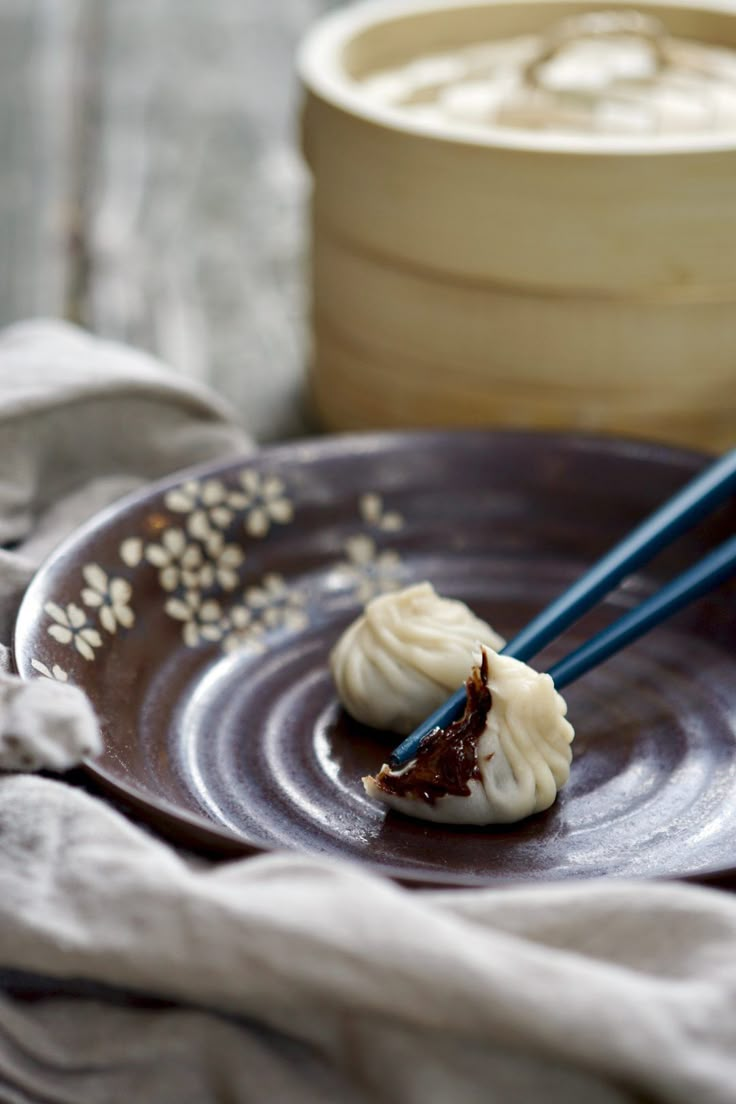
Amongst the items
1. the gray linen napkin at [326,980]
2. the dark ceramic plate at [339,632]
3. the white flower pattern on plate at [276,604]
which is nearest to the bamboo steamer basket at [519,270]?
the dark ceramic plate at [339,632]

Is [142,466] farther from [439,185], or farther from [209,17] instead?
[209,17]

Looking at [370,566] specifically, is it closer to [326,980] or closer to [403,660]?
[403,660]

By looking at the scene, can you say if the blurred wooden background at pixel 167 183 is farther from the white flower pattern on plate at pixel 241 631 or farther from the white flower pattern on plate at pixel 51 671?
the white flower pattern on plate at pixel 51 671

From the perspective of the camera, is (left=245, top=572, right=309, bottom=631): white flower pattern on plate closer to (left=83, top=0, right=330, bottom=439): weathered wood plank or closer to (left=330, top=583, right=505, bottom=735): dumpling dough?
(left=330, top=583, right=505, bottom=735): dumpling dough

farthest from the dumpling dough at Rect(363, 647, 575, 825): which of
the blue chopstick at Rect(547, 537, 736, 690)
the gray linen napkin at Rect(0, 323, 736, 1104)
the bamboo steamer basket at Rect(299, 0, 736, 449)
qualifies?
the bamboo steamer basket at Rect(299, 0, 736, 449)

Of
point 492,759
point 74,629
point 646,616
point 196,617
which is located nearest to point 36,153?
point 196,617

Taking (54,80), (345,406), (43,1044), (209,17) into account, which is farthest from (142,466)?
(209,17)
